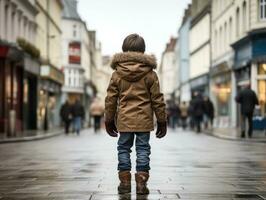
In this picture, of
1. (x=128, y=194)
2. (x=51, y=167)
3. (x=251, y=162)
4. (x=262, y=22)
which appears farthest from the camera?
(x=262, y=22)

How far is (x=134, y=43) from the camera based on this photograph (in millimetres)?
8898

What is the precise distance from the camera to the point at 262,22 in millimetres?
39625

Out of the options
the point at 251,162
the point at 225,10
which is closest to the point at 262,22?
the point at 225,10

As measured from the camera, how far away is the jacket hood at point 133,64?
8789 millimetres

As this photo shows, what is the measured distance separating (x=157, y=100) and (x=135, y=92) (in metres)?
0.27

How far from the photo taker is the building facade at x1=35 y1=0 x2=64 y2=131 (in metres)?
51.0

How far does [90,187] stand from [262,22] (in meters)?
31.2

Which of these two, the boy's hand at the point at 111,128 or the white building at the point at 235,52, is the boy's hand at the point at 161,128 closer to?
the boy's hand at the point at 111,128

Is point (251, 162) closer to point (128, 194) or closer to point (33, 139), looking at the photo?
point (128, 194)

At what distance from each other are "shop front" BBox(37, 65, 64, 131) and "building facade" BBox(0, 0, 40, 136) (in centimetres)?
129

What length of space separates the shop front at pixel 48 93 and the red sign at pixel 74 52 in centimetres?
2468

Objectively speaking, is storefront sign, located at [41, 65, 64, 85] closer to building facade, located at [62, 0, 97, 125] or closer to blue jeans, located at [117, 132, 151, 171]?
building facade, located at [62, 0, 97, 125]

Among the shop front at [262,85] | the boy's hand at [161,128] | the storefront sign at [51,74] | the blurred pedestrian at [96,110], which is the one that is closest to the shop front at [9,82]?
the blurred pedestrian at [96,110]

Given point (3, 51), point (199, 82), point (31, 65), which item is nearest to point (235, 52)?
point (31, 65)
